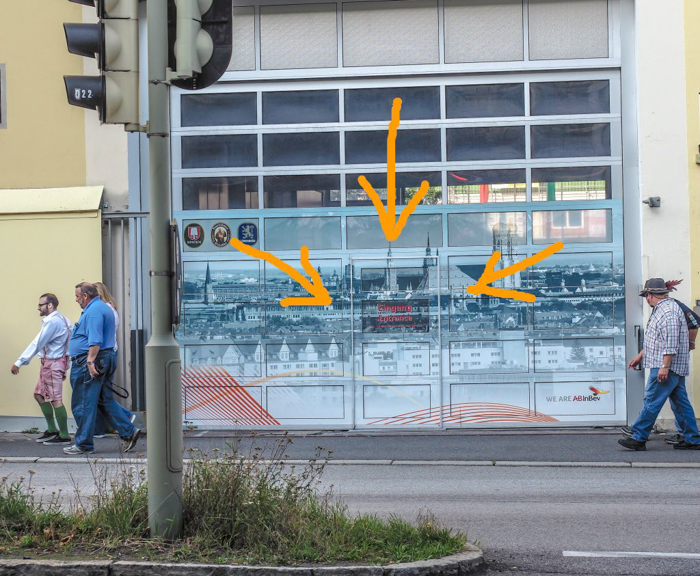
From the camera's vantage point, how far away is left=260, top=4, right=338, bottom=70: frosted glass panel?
13.4 meters

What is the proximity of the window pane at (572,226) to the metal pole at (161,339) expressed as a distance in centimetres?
765

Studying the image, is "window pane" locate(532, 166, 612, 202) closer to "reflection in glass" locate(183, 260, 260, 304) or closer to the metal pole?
"reflection in glass" locate(183, 260, 260, 304)

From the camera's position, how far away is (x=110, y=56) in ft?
19.8

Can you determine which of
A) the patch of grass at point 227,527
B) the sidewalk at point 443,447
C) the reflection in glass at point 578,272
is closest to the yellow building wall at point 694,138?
the reflection in glass at point 578,272

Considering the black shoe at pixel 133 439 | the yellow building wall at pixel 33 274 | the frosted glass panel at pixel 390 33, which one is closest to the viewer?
the black shoe at pixel 133 439

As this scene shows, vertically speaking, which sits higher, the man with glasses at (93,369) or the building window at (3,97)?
the building window at (3,97)

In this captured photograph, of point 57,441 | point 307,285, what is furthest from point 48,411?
point 307,285

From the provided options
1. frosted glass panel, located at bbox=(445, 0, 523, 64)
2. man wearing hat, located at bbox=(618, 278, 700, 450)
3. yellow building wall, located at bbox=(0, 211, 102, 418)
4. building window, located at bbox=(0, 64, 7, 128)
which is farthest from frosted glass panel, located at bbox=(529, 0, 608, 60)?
building window, located at bbox=(0, 64, 7, 128)

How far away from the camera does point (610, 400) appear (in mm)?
13070

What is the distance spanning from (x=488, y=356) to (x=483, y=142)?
105 inches

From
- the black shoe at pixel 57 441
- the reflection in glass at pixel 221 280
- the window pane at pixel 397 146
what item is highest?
the window pane at pixel 397 146

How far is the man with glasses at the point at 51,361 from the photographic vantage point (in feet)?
41.1

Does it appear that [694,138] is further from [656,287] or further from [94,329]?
[94,329]

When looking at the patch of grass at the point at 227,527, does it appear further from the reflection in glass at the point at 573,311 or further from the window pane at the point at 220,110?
the window pane at the point at 220,110
